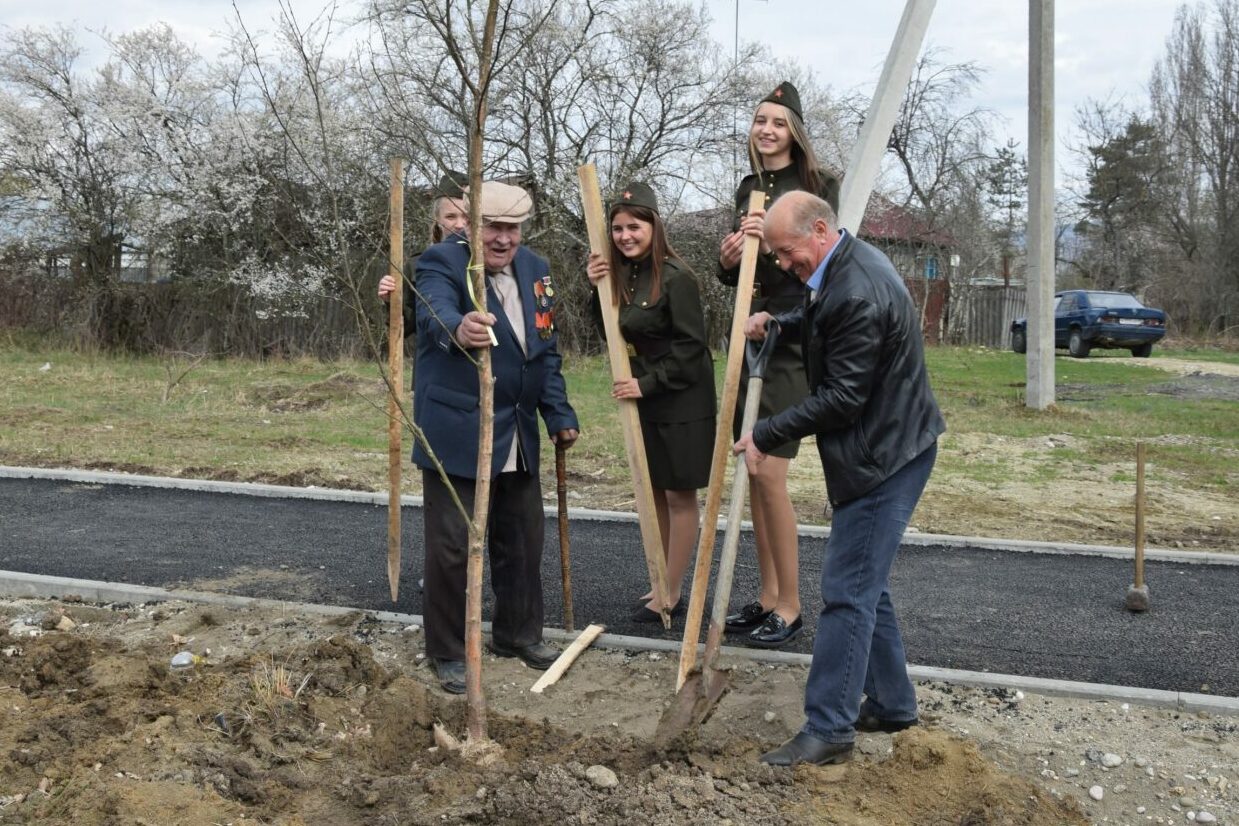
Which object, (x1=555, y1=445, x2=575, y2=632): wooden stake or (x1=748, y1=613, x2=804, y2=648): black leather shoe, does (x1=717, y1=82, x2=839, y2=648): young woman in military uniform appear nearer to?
(x1=748, y1=613, x2=804, y2=648): black leather shoe

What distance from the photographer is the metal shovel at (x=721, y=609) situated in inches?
160

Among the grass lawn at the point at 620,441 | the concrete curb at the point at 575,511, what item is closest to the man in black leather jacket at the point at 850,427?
the grass lawn at the point at 620,441

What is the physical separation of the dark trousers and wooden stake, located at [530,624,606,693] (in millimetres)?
185

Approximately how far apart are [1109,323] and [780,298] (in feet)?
79.2

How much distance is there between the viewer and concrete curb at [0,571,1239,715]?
428 cm

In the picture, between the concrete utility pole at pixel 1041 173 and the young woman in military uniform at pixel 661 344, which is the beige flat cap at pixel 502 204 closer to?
the young woman in military uniform at pixel 661 344

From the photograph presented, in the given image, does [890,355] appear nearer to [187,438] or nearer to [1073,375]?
[187,438]

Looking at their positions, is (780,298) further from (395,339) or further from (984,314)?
(984,314)

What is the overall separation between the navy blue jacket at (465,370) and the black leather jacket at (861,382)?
1.31 m

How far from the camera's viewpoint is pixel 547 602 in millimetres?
5859

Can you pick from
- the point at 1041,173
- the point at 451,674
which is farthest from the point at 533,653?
the point at 1041,173

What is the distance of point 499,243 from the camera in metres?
4.50

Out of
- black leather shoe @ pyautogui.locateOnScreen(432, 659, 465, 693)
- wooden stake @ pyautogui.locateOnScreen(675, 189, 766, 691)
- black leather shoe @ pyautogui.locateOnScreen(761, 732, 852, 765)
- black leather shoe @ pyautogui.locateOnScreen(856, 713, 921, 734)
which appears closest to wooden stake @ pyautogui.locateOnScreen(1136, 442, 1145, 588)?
black leather shoe @ pyautogui.locateOnScreen(856, 713, 921, 734)

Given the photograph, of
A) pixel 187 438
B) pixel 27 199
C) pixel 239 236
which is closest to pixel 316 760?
pixel 187 438
